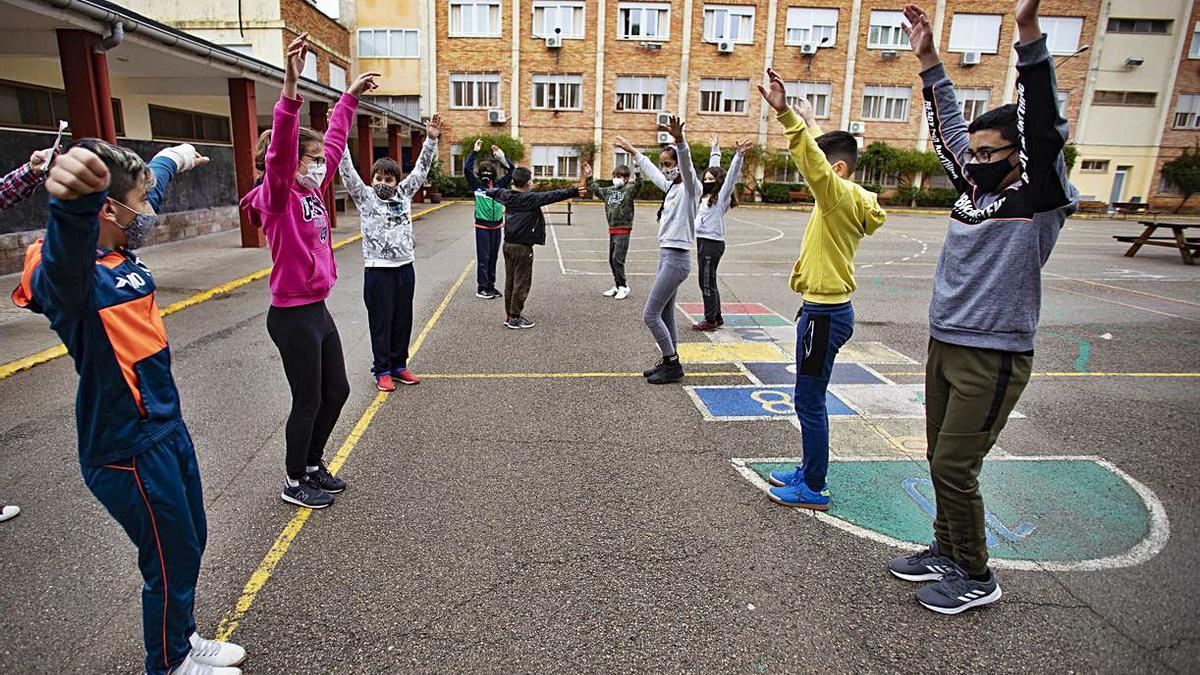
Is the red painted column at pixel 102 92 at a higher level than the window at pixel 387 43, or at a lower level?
lower

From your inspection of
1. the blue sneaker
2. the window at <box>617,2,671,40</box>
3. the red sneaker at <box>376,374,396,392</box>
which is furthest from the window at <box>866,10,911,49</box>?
the blue sneaker

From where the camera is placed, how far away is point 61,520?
3.76 metres

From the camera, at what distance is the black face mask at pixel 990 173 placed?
2.83 m

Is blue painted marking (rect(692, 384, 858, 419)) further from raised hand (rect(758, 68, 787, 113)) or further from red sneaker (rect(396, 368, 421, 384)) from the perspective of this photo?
raised hand (rect(758, 68, 787, 113))

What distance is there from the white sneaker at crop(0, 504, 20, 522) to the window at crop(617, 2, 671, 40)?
4016cm

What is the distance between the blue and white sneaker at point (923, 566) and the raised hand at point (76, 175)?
12.1 ft

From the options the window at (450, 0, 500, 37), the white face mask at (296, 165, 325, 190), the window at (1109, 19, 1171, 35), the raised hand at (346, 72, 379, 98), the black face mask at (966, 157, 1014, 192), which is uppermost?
the window at (1109, 19, 1171, 35)

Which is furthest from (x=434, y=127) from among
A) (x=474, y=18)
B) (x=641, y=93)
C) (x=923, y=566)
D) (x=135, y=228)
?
(x=474, y=18)

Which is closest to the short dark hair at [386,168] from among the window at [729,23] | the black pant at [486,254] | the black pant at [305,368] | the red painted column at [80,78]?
the black pant at [305,368]

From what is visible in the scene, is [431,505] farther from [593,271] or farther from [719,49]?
[719,49]

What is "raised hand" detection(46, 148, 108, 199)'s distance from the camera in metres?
1.73

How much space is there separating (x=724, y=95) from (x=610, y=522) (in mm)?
40096

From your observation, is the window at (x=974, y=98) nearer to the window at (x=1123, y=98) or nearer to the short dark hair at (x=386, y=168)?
the window at (x=1123, y=98)

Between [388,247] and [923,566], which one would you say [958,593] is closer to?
[923,566]
